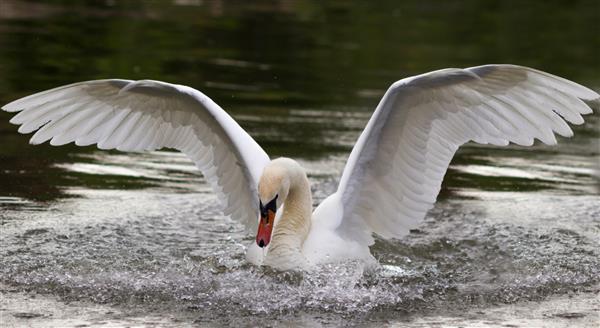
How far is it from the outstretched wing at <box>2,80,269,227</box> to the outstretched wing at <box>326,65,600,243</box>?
750 mm

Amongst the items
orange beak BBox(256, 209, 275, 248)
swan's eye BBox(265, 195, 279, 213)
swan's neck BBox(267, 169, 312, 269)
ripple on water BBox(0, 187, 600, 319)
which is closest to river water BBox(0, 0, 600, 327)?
ripple on water BBox(0, 187, 600, 319)

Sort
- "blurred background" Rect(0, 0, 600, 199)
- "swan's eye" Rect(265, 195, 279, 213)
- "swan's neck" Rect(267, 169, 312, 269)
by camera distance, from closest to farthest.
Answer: "swan's eye" Rect(265, 195, 279, 213) → "swan's neck" Rect(267, 169, 312, 269) → "blurred background" Rect(0, 0, 600, 199)

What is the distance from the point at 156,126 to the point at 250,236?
131 centimetres

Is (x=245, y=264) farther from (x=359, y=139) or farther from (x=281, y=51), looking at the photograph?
(x=281, y=51)

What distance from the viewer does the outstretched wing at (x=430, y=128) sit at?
7527mm

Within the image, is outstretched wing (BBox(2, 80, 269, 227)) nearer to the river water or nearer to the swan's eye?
the river water

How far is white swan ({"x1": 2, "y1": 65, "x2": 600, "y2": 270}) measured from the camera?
7.57 m

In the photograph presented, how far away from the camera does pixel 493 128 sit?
7.83m

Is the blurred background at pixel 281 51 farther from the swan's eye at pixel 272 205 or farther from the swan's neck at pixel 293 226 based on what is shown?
the swan's eye at pixel 272 205

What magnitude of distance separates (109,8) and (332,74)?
7.42 meters

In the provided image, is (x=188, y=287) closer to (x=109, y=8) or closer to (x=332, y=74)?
(x=332, y=74)

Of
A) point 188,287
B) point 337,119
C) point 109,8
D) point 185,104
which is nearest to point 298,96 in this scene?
point 337,119

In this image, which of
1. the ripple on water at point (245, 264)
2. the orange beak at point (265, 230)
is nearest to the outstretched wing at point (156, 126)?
the ripple on water at point (245, 264)

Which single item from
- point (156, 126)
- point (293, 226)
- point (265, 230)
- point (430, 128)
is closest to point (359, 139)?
point (430, 128)
